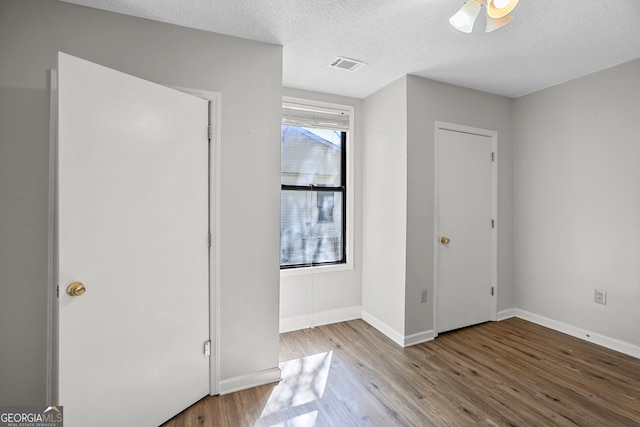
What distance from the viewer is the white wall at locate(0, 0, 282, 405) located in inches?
61.8

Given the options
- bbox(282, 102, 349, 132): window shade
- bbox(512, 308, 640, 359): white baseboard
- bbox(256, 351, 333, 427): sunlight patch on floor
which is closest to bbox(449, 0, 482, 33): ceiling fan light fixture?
bbox(282, 102, 349, 132): window shade

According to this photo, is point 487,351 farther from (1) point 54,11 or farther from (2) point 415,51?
(1) point 54,11

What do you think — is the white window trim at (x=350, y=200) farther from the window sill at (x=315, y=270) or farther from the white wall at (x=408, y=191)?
the white wall at (x=408, y=191)

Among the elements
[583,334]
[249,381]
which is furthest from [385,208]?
[583,334]

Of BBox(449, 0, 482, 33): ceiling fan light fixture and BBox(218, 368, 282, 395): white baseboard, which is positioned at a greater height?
BBox(449, 0, 482, 33): ceiling fan light fixture

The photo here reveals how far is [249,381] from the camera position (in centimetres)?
206

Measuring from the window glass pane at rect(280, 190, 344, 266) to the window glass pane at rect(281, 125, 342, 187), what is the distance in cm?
15

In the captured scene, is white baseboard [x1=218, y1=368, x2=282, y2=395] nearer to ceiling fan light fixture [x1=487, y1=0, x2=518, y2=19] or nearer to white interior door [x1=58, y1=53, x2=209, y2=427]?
white interior door [x1=58, y1=53, x2=209, y2=427]

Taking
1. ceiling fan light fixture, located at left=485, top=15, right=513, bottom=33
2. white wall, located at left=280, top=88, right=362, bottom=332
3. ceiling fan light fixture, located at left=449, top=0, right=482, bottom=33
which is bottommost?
white wall, located at left=280, top=88, right=362, bottom=332

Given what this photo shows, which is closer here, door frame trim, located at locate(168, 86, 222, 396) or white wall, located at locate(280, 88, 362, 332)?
door frame trim, located at locate(168, 86, 222, 396)

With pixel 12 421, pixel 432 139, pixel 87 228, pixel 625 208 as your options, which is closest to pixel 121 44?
pixel 87 228

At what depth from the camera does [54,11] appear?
1.68 metres

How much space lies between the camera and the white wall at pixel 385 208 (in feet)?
9.01

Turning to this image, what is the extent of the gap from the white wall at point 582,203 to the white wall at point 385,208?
1.58m
